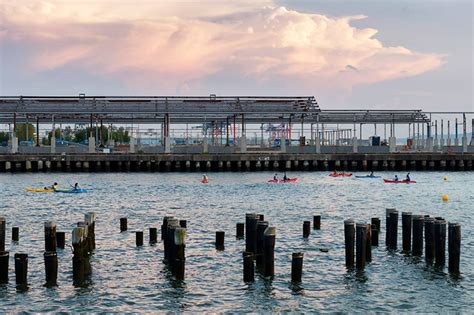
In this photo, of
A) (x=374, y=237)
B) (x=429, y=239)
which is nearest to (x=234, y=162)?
(x=374, y=237)

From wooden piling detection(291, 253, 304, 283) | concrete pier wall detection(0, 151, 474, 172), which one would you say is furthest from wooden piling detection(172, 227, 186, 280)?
concrete pier wall detection(0, 151, 474, 172)

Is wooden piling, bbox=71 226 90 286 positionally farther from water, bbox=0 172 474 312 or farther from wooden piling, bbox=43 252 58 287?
wooden piling, bbox=43 252 58 287

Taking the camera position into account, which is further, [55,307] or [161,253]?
[161,253]

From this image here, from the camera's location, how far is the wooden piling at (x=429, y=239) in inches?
1200

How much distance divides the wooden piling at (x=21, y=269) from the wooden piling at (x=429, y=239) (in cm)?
1665

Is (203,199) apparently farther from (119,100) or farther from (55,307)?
(119,100)

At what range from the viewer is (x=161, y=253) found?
113 ft

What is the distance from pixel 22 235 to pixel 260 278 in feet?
55.6

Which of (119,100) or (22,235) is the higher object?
(119,100)

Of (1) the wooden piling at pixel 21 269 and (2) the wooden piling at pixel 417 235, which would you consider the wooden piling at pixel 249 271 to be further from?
(2) the wooden piling at pixel 417 235

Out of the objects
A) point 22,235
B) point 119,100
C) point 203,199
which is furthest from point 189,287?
point 119,100

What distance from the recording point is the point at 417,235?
3247cm

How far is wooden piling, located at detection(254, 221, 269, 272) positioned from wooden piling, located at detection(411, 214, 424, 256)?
24.0ft

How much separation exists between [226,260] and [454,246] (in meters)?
10.2
